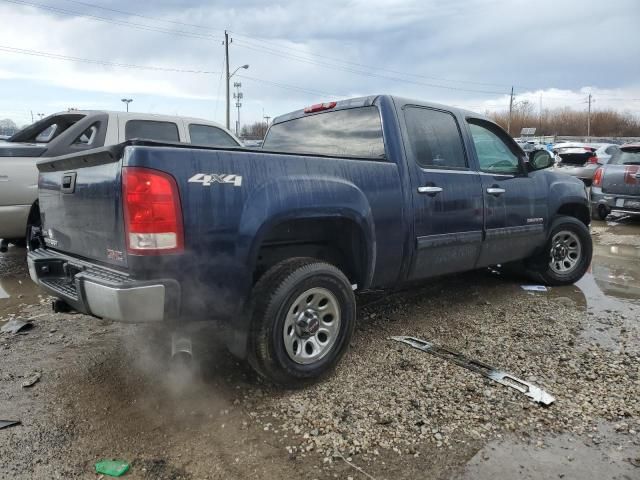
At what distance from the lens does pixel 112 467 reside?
7.84 ft

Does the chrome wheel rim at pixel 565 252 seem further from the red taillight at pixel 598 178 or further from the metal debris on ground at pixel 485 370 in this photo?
the red taillight at pixel 598 178

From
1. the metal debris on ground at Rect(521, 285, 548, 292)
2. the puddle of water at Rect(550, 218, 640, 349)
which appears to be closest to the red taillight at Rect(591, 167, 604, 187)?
the puddle of water at Rect(550, 218, 640, 349)

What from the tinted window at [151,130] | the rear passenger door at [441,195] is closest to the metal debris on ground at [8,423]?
the rear passenger door at [441,195]

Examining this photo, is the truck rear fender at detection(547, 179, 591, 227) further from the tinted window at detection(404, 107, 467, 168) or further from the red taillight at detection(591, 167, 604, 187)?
the red taillight at detection(591, 167, 604, 187)

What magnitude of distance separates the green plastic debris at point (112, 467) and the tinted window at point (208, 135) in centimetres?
518

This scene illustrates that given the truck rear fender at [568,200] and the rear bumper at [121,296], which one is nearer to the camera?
the rear bumper at [121,296]

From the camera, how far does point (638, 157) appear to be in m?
10.1

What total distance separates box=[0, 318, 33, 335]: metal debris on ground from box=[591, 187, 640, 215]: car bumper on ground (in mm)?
10523

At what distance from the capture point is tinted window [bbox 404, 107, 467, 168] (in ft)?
13.0

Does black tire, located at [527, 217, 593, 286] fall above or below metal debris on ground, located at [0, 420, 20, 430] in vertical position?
above

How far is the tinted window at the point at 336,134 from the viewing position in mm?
3822

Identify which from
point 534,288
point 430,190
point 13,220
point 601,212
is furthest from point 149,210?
point 601,212

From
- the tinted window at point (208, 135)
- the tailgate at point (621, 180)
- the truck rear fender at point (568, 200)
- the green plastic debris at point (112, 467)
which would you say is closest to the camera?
the green plastic debris at point (112, 467)

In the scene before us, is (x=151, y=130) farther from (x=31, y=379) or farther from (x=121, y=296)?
(x=121, y=296)
